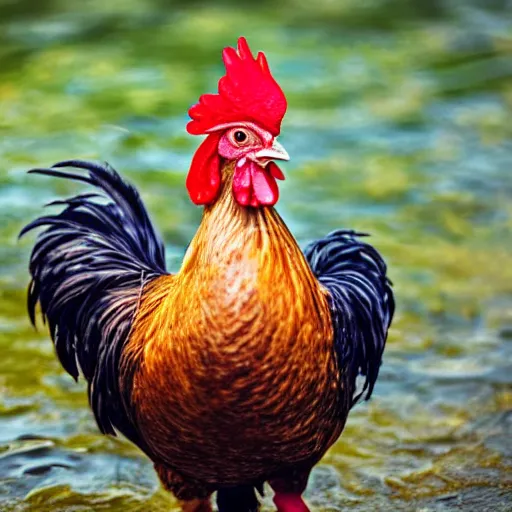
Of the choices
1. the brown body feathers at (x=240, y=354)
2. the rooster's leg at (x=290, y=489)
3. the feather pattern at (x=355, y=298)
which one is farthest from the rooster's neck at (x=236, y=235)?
the rooster's leg at (x=290, y=489)

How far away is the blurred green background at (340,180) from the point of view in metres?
5.46

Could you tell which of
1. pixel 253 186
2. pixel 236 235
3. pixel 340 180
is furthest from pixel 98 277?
pixel 340 180

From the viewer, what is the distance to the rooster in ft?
12.5

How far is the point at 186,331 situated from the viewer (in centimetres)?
388

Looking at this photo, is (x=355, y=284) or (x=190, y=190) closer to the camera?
(x=190, y=190)

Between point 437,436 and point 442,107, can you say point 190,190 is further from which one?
point 442,107

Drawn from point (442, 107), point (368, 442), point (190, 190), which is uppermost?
point (190, 190)

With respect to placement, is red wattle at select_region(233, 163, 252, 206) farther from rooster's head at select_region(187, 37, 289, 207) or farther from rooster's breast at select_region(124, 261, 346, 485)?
rooster's breast at select_region(124, 261, 346, 485)

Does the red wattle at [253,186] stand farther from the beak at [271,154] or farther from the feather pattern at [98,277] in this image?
the feather pattern at [98,277]

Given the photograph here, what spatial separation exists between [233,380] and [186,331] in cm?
23

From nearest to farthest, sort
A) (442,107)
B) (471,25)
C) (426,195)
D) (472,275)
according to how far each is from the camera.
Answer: (472,275)
(426,195)
(442,107)
(471,25)

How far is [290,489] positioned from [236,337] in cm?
94

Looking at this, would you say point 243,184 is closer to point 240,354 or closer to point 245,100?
point 245,100

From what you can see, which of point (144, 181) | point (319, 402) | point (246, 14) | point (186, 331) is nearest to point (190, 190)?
point (186, 331)
